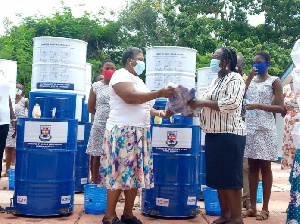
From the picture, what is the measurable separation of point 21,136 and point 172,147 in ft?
5.51

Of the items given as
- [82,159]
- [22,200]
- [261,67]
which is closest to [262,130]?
[261,67]

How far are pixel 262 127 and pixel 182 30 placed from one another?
15.7m

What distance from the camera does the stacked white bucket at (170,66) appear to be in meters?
5.34

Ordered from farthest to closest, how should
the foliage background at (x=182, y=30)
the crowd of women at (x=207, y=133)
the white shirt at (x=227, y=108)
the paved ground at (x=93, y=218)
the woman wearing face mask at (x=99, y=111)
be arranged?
the foliage background at (x=182, y=30)
the woman wearing face mask at (x=99, y=111)
the paved ground at (x=93, y=218)
the crowd of women at (x=207, y=133)
the white shirt at (x=227, y=108)

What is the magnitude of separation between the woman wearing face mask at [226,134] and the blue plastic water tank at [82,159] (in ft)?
9.20

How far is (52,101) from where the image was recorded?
5.13 m

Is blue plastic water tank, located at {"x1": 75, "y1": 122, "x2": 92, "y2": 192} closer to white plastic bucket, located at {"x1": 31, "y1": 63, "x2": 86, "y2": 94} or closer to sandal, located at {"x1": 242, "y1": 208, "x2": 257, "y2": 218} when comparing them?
white plastic bucket, located at {"x1": 31, "y1": 63, "x2": 86, "y2": 94}

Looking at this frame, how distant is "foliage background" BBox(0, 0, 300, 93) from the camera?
2000 centimetres

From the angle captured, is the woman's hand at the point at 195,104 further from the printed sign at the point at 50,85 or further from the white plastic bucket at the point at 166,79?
the printed sign at the point at 50,85

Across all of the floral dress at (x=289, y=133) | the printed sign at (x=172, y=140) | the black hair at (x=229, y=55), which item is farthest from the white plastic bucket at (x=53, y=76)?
the floral dress at (x=289, y=133)

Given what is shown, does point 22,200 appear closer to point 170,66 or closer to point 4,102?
point 4,102

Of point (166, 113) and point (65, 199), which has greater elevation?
point (166, 113)

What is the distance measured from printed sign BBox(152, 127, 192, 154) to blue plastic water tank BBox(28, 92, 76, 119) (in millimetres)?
1051

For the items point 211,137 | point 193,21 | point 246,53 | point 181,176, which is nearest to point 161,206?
point 181,176
